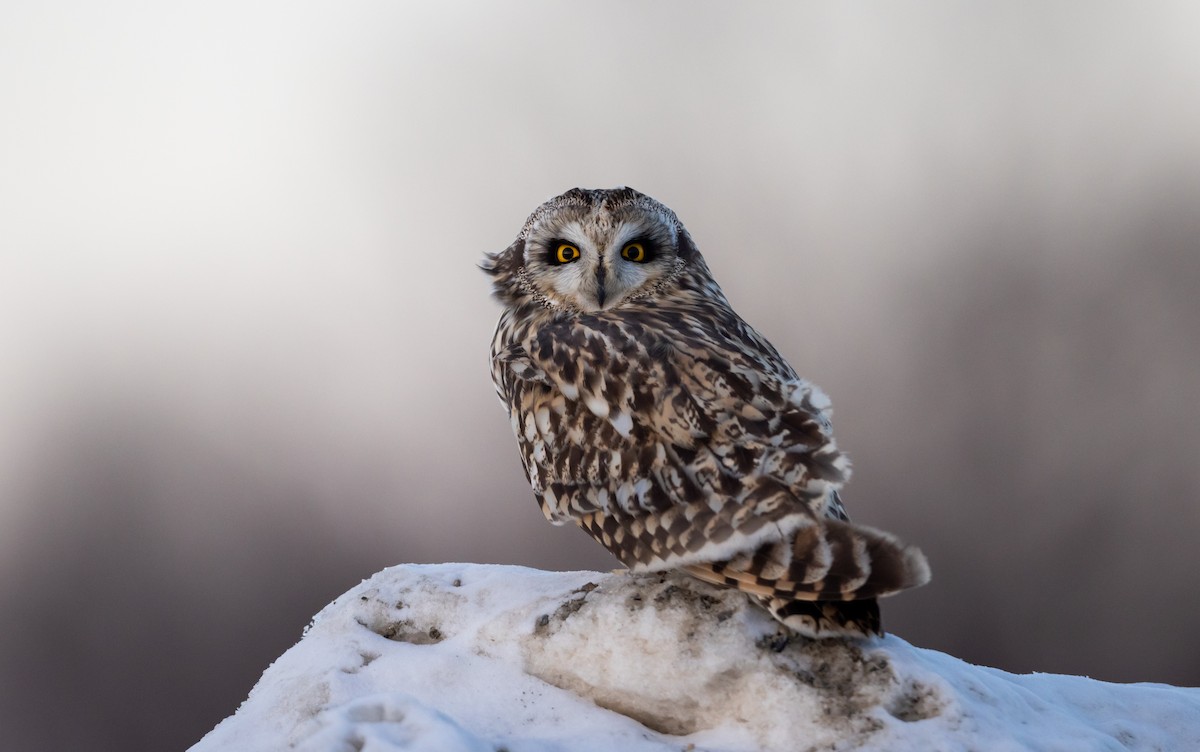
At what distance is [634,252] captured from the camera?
264 cm

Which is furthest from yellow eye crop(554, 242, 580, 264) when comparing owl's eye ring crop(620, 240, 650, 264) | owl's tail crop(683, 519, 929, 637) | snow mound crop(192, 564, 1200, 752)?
owl's tail crop(683, 519, 929, 637)

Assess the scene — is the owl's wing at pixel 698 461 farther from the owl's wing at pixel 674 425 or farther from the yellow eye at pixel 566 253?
the yellow eye at pixel 566 253

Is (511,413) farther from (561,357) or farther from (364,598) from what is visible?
(364,598)

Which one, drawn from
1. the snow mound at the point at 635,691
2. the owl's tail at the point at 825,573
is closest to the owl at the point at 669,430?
the owl's tail at the point at 825,573

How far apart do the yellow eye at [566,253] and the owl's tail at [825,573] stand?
3.19ft

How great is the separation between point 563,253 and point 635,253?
0.20m

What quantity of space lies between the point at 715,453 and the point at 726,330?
532 mm

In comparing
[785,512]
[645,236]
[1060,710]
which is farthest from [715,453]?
[1060,710]

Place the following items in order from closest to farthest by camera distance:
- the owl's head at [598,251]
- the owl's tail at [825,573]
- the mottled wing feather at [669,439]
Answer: the owl's tail at [825,573]
the mottled wing feather at [669,439]
the owl's head at [598,251]

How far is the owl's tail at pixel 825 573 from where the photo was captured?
179 centimetres

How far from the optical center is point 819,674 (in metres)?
1.98

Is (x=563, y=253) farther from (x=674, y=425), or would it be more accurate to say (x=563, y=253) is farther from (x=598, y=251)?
(x=674, y=425)

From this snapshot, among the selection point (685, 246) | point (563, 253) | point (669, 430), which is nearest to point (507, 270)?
point (563, 253)

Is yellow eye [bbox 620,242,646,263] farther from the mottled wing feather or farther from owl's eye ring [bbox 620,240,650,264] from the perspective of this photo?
the mottled wing feather
